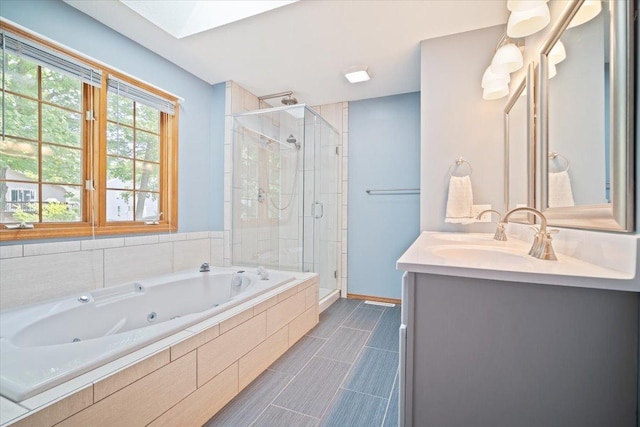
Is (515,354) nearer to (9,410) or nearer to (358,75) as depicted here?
(9,410)

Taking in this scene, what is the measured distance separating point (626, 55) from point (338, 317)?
101 inches

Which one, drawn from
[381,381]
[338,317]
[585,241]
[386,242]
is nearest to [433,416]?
[585,241]

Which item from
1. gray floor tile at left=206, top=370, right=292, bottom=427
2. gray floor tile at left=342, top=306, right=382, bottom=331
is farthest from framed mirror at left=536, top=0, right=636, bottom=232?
gray floor tile at left=342, top=306, right=382, bottom=331

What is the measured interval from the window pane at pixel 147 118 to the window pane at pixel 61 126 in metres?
0.45

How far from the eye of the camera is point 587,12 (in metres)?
0.94

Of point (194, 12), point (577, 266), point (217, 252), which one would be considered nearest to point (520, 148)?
point (577, 266)

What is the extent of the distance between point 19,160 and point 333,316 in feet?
8.46

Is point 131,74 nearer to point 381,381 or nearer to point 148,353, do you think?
point 148,353

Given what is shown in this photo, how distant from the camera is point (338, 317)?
109 inches

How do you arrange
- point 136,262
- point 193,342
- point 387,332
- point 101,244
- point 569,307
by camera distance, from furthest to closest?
point 387,332, point 136,262, point 101,244, point 193,342, point 569,307

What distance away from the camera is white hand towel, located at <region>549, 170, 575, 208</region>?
1.06 m

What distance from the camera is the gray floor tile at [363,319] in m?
2.54

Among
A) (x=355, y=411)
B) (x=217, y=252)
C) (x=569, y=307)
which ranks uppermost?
(x=569, y=307)

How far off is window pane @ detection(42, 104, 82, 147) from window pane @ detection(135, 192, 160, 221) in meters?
0.58
